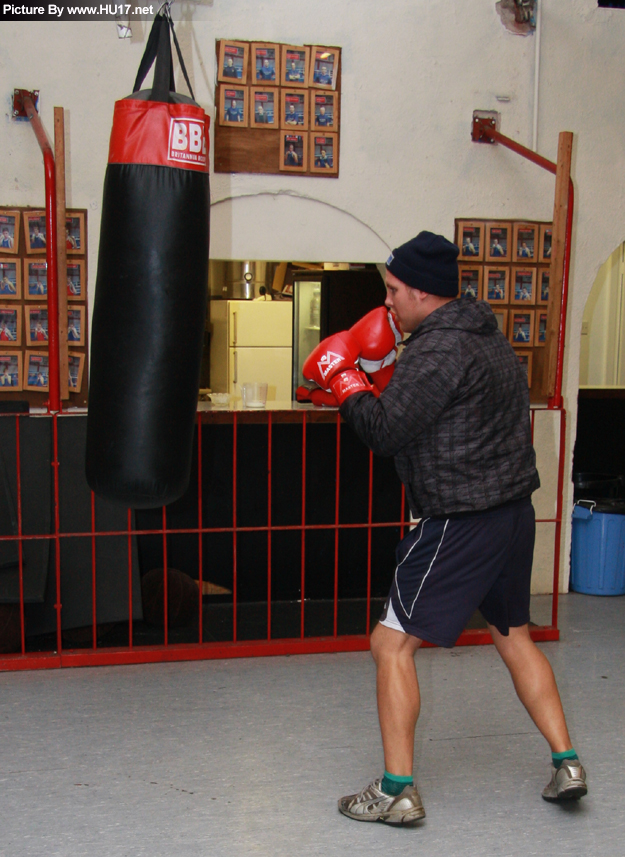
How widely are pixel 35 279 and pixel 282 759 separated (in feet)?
7.99

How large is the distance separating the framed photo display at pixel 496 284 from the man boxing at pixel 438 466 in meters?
2.32

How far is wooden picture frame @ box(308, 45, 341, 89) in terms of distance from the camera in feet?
13.6

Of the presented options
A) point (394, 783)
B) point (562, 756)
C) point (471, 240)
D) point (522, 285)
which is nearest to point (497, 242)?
point (471, 240)

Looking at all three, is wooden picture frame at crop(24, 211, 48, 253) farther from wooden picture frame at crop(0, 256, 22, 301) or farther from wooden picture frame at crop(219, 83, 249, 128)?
wooden picture frame at crop(219, 83, 249, 128)

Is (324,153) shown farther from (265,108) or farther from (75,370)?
(75,370)

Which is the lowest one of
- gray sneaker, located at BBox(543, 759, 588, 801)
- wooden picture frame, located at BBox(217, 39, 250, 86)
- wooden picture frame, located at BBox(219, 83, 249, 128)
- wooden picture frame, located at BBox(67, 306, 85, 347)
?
gray sneaker, located at BBox(543, 759, 588, 801)

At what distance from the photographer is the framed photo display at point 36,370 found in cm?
Answer: 403

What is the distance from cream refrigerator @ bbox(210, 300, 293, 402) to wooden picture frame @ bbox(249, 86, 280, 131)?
2.85 meters

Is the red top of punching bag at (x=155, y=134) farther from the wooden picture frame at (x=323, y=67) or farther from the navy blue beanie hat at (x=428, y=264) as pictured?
the wooden picture frame at (x=323, y=67)

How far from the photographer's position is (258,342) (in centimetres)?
702

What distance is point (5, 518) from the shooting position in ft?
12.2

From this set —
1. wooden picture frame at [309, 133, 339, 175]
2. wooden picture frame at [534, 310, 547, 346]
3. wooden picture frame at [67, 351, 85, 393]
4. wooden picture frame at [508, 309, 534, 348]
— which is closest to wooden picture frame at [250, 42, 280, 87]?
wooden picture frame at [309, 133, 339, 175]

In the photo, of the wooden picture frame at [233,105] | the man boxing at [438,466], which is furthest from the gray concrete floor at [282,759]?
the wooden picture frame at [233,105]

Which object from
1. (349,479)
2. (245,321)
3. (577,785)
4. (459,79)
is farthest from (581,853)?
(245,321)
